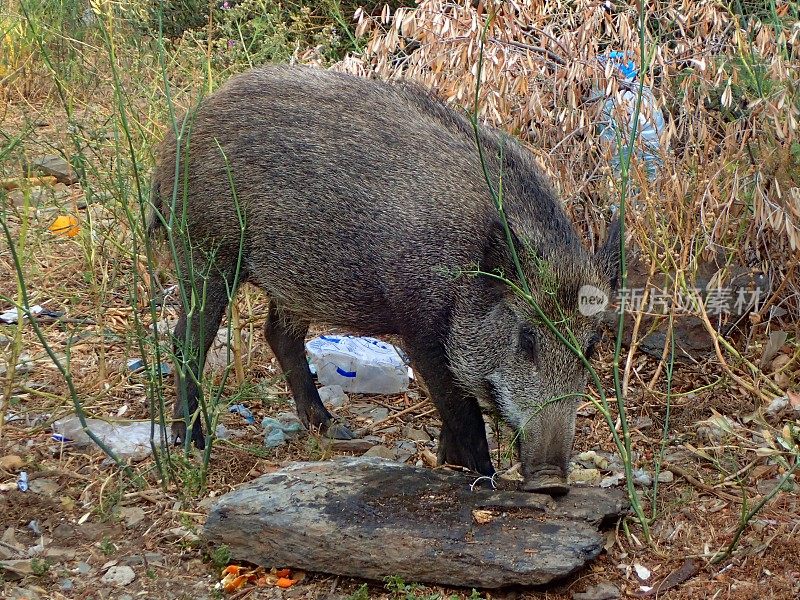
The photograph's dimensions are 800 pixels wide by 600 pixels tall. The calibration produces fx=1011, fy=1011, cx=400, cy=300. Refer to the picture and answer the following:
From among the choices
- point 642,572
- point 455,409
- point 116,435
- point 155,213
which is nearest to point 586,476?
point 455,409

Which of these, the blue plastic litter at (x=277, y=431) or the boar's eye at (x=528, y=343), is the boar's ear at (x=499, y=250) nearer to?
the boar's eye at (x=528, y=343)

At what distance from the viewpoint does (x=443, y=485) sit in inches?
130

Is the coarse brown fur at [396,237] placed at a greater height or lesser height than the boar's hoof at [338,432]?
greater

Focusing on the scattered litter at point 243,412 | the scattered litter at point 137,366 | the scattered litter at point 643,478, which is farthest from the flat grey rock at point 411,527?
the scattered litter at point 137,366

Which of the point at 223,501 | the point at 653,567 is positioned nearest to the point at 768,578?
the point at 653,567

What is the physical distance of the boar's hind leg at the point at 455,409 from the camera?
3584 millimetres

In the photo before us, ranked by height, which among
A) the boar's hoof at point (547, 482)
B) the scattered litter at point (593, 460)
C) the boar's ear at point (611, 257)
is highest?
the boar's ear at point (611, 257)

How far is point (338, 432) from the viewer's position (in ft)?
14.1

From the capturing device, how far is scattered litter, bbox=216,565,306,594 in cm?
305

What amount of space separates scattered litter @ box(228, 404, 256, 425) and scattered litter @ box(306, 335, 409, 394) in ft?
1.72

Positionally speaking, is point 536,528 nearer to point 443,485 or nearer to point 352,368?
point 443,485

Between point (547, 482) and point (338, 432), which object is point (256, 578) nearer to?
point (547, 482)

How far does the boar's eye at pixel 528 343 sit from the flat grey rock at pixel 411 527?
0.48 meters

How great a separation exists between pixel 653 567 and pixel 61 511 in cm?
197
